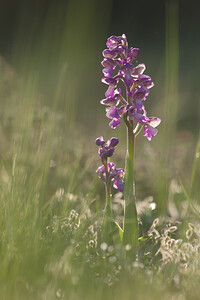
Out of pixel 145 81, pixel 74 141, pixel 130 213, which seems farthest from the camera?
pixel 74 141

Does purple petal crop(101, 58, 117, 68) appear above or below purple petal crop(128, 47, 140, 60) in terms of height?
below

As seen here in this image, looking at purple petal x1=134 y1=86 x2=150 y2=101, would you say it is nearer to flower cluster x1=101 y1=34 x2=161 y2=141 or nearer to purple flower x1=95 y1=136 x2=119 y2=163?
flower cluster x1=101 y1=34 x2=161 y2=141

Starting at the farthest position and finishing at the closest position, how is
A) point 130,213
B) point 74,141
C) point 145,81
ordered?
point 74,141, point 145,81, point 130,213

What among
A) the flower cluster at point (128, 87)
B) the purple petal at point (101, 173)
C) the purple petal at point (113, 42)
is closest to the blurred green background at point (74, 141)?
the purple petal at point (101, 173)

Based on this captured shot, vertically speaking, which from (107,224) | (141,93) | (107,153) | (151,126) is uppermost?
(141,93)

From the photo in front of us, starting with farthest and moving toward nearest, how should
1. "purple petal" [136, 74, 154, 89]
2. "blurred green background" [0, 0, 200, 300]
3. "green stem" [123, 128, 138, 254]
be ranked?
"purple petal" [136, 74, 154, 89]
"green stem" [123, 128, 138, 254]
"blurred green background" [0, 0, 200, 300]

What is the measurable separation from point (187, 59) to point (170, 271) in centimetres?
573

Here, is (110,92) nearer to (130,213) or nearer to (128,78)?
(128,78)

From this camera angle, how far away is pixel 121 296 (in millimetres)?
1001

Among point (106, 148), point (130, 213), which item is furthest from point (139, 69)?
point (130, 213)

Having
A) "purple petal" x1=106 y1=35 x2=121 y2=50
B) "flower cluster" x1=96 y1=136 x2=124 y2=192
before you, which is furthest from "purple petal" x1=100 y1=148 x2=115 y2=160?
"purple petal" x1=106 y1=35 x2=121 y2=50

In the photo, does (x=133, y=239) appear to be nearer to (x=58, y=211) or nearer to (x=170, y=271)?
(x=170, y=271)

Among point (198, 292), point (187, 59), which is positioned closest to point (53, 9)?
point (187, 59)

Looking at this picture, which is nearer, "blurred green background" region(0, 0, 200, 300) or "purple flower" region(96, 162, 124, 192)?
"blurred green background" region(0, 0, 200, 300)
